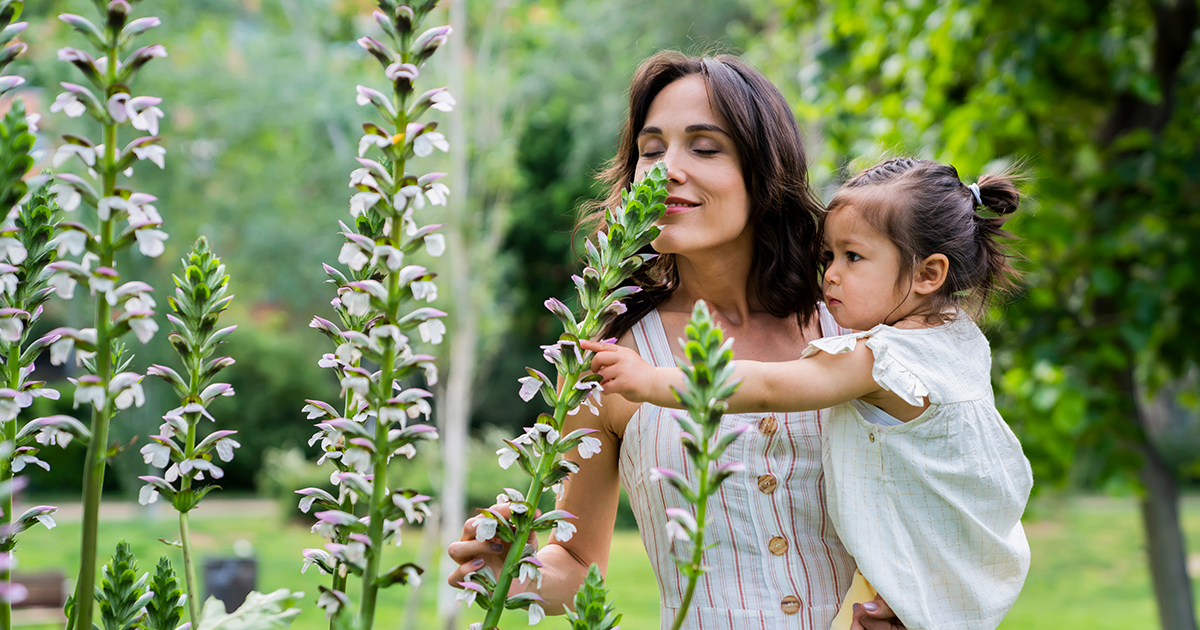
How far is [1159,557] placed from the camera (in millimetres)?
4645

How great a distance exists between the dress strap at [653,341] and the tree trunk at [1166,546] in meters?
3.54

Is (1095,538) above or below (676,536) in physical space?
below

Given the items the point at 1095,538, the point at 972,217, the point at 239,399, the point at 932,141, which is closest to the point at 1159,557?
the point at 932,141

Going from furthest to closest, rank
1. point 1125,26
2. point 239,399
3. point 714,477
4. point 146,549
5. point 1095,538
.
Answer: point 239,399
point 1095,538
point 146,549
point 1125,26
point 714,477

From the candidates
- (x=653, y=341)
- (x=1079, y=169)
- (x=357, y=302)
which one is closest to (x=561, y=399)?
(x=357, y=302)

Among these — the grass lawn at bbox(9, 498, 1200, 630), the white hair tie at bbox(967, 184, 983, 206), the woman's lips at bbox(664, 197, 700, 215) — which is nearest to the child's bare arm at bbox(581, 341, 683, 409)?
the woman's lips at bbox(664, 197, 700, 215)

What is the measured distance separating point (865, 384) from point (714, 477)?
837 millimetres

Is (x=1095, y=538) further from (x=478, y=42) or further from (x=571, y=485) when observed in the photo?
(x=571, y=485)

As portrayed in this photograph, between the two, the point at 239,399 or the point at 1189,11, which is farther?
the point at 239,399

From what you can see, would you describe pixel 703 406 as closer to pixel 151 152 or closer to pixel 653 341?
pixel 151 152

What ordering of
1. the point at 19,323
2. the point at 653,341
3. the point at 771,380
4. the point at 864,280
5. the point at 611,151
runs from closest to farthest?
the point at 19,323 < the point at 771,380 < the point at 864,280 < the point at 653,341 < the point at 611,151

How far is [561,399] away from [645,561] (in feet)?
41.8

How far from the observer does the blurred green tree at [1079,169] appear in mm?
3922

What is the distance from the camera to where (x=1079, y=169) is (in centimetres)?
482
